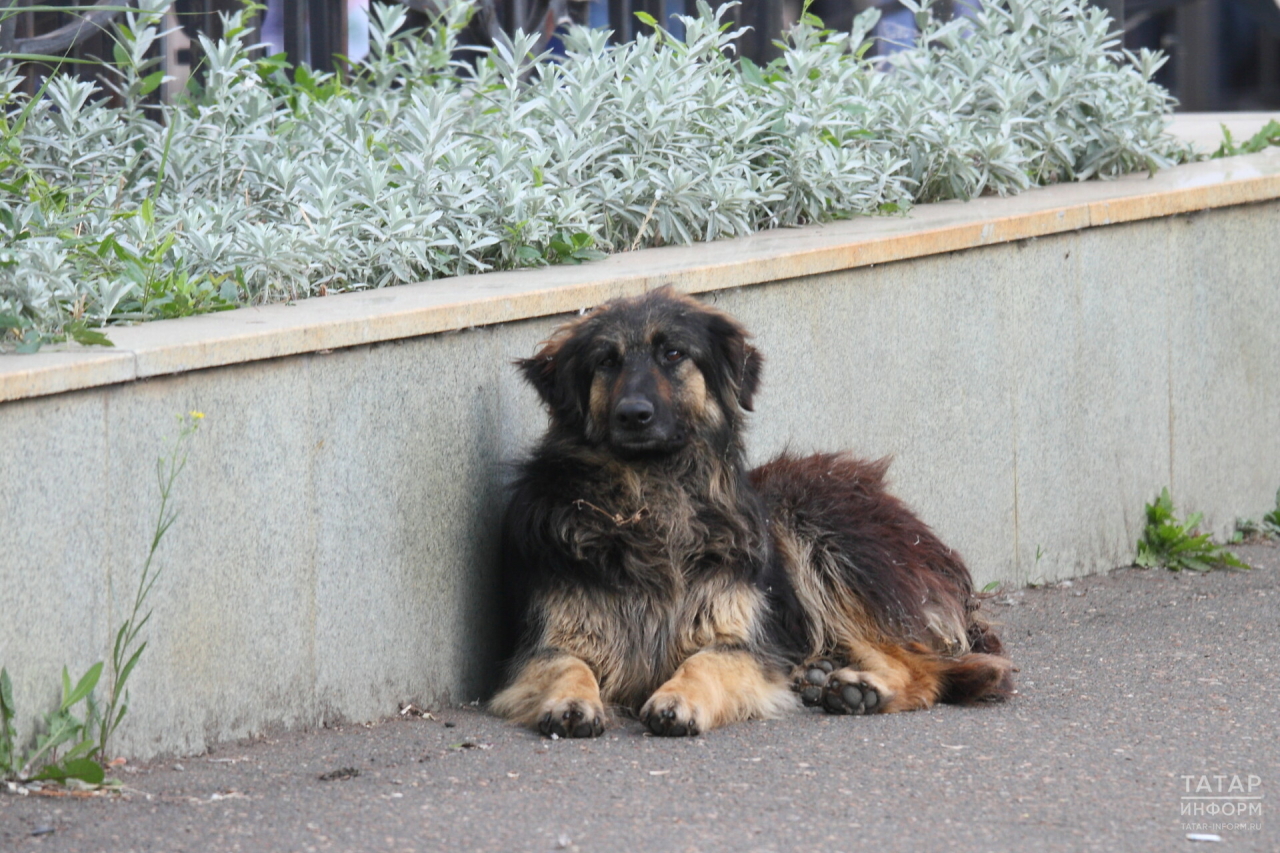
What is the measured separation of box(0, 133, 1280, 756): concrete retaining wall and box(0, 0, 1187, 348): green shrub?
0.27 meters

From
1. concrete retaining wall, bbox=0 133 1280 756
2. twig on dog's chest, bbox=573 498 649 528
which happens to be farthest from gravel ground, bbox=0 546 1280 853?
twig on dog's chest, bbox=573 498 649 528

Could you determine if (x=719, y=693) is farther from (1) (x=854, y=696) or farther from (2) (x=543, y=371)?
(2) (x=543, y=371)

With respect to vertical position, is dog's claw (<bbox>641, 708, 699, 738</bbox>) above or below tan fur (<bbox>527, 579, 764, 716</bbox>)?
below

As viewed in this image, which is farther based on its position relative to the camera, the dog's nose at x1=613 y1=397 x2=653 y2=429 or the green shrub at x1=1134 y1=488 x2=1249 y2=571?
the green shrub at x1=1134 y1=488 x2=1249 y2=571

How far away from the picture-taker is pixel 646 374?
5.07 meters

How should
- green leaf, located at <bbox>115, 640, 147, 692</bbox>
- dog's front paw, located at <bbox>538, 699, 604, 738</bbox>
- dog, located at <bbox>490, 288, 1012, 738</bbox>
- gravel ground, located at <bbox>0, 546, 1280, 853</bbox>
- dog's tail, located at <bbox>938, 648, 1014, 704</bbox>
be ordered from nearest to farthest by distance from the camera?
gravel ground, located at <bbox>0, 546, 1280, 853</bbox>
green leaf, located at <bbox>115, 640, 147, 692</bbox>
dog's front paw, located at <bbox>538, 699, 604, 738</bbox>
dog, located at <bbox>490, 288, 1012, 738</bbox>
dog's tail, located at <bbox>938, 648, 1014, 704</bbox>

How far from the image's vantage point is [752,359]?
17.6 ft

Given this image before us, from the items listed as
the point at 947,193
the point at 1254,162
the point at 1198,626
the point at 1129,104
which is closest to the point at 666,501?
the point at 1198,626

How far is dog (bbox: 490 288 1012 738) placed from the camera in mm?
5109

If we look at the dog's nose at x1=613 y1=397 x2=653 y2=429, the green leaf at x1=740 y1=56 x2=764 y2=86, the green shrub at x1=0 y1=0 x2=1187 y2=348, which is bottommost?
the dog's nose at x1=613 y1=397 x2=653 y2=429

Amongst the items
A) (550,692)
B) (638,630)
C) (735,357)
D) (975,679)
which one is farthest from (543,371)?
(975,679)

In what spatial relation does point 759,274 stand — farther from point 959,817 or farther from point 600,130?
point 959,817

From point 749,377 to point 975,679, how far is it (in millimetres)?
1206

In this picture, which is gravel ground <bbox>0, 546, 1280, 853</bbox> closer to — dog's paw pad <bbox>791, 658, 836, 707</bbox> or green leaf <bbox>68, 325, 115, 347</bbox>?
dog's paw pad <bbox>791, 658, 836, 707</bbox>
